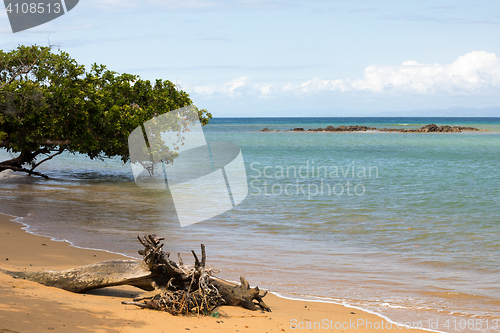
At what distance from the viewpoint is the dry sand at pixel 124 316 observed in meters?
4.21

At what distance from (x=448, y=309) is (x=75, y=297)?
188 inches

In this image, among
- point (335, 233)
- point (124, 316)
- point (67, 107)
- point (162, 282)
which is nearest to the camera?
point (124, 316)

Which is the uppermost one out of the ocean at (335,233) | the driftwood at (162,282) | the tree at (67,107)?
the tree at (67,107)

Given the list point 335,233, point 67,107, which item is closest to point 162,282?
point 335,233

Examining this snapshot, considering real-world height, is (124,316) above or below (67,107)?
below

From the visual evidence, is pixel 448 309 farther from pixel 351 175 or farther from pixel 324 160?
pixel 324 160

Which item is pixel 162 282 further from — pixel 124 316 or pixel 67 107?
pixel 67 107

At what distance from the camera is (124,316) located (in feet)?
15.1

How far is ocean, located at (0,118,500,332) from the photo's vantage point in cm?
625

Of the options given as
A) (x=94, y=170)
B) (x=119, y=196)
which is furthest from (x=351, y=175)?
(x=94, y=170)

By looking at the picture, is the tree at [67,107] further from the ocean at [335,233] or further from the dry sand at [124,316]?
the dry sand at [124,316]

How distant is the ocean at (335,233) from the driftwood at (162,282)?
128 centimetres

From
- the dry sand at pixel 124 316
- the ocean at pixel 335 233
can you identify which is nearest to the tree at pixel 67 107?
the ocean at pixel 335 233

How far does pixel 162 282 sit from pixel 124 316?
0.69 m
